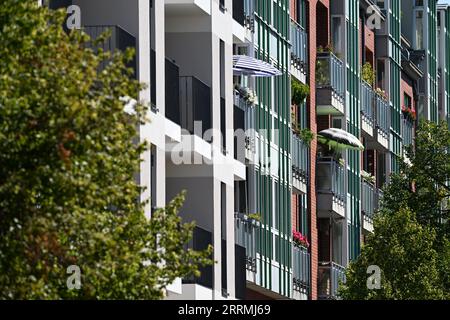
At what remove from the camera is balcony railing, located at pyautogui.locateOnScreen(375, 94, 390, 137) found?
267ft

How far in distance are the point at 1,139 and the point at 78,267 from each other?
2.30 meters

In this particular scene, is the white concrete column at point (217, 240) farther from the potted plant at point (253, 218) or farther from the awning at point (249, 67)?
the potted plant at point (253, 218)

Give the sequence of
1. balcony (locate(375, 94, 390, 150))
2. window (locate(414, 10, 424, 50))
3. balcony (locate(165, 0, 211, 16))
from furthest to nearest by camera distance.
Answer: window (locate(414, 10, 424, 50)) < balcony (locate(375, 94, 390, 150)) < balcony (locate(165, 0, 211, 16))

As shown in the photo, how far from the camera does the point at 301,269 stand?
63.4m

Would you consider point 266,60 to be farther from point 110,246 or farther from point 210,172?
point 110,246

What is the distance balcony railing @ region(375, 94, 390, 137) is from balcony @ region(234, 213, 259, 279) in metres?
27.4

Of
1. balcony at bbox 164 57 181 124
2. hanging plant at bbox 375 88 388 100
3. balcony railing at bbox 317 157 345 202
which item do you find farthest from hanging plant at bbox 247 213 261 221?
hanging plant at bbox 375 88 388 100

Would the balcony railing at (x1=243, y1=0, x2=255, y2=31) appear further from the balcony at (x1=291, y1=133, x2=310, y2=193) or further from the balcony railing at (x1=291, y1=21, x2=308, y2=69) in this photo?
the balcony railing at (x1=291, y1=21, x2=308, y2=69)

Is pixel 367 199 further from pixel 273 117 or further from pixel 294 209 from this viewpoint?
pixel 273 117

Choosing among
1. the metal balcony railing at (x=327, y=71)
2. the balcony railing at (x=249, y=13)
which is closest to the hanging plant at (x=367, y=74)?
the metal balcony railing at (x=327, y=71)
